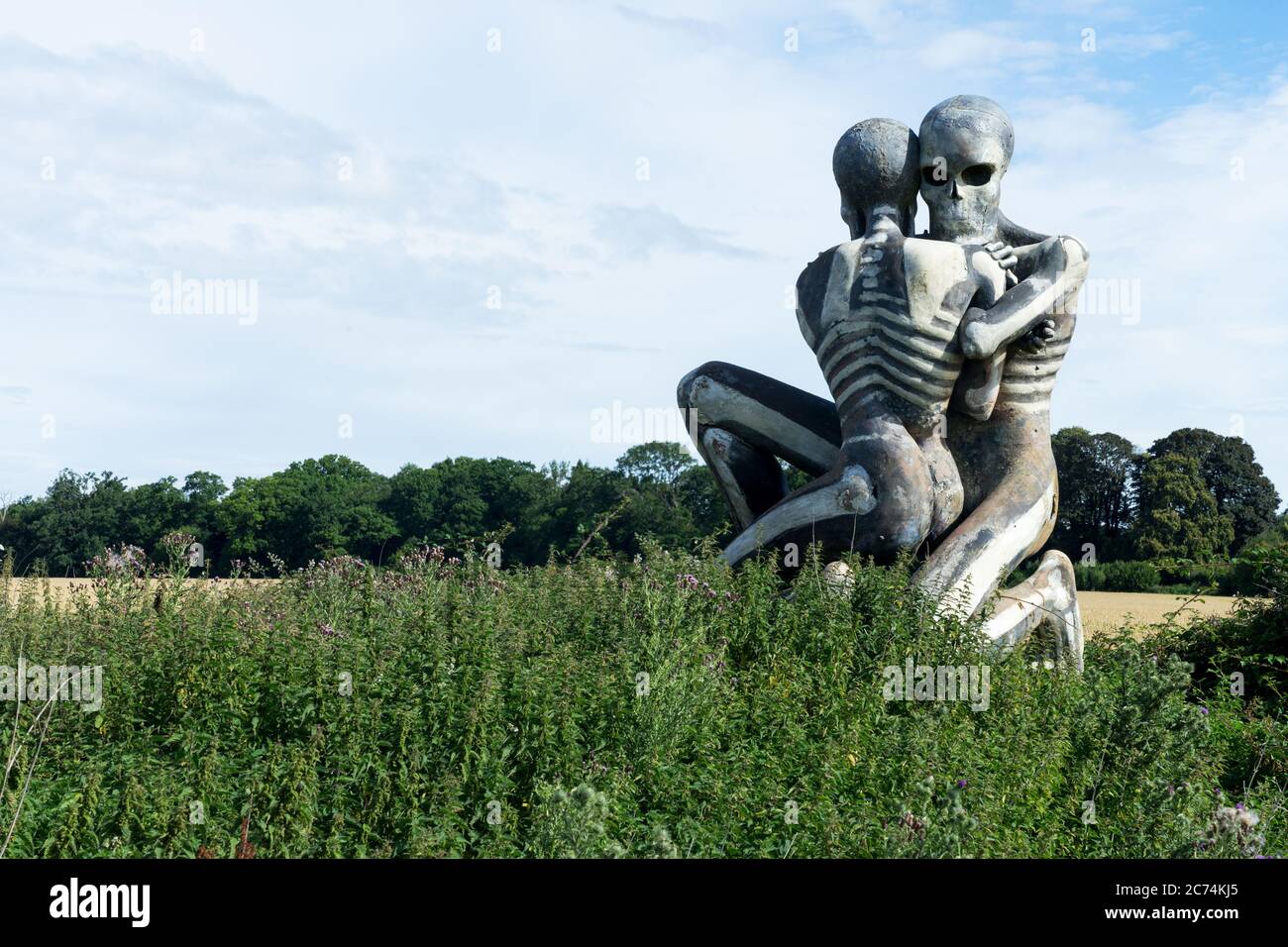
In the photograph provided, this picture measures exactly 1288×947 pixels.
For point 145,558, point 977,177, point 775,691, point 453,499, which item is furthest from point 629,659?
point 453,499

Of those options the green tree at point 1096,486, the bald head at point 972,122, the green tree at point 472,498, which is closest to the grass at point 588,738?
the bald head at point 972,122

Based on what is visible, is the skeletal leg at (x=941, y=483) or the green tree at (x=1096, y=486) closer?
the skeletal leg at (x=941, y=483)

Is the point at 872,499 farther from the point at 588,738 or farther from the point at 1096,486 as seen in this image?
the point at 1096,486

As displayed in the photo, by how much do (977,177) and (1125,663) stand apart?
410 centimetres

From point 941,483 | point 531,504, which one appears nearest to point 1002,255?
point 941,483

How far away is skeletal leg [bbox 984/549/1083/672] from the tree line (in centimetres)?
1284

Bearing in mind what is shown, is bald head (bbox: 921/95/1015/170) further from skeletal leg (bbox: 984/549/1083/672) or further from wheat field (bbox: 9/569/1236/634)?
wheat field (bbox: 9/569/1236/634)

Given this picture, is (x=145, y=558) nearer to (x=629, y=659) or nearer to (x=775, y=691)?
(x=629, y=659)

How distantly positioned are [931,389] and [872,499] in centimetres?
90

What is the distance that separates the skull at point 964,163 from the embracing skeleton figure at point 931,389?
0.04 ft

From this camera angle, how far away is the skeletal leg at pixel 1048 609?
9625mm

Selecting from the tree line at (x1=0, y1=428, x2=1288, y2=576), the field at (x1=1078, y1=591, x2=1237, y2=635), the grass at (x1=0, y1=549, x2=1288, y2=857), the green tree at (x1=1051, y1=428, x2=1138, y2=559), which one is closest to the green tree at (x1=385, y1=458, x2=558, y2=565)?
the tree line at (x1=0, y1=428, x2=1288, y2=576)

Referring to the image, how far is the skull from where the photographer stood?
10039 millimetres

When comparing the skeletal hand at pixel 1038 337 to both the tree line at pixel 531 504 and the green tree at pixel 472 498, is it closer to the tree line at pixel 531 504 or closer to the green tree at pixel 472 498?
the tree line at pixel 531 504
